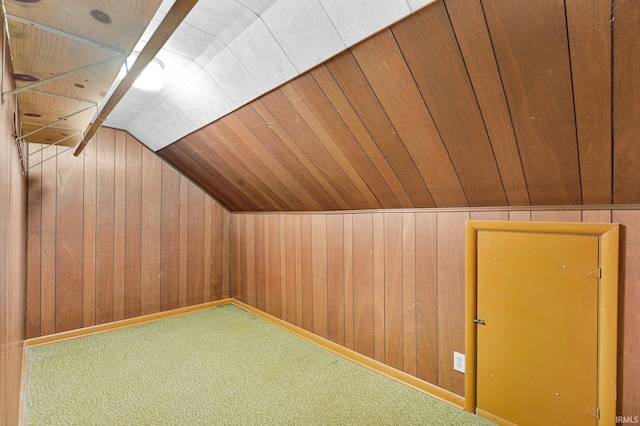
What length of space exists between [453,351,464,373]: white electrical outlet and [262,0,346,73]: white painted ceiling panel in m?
1.86

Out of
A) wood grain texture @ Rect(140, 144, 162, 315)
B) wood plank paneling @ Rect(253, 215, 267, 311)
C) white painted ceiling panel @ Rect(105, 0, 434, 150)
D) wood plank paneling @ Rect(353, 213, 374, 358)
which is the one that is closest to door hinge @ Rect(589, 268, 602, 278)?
wood plank paneling @ Rect(353, 213, 374, 358)

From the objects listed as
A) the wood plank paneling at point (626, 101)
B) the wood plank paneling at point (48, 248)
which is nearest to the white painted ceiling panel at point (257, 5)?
the wood plank paneling at point (626, 101)

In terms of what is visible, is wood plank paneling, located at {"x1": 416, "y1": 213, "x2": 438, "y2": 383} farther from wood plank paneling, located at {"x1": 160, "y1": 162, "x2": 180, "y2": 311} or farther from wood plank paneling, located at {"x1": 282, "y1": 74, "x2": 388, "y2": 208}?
wood plank paneling, located at {"x1": 160, "y1": 162, "x2": 180, "y2": 311}

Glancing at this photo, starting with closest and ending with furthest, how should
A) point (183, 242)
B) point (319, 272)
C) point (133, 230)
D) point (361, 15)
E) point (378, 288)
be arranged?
point (361, 15) < point (378, 288) < point (319, 272) < point (133, 230) < point (183, 242)

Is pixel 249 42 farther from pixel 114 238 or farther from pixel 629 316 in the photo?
pixel 114 238

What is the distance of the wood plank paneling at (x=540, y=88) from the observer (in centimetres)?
105

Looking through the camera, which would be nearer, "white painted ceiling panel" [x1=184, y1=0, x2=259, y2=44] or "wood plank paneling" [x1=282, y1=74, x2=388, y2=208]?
"white painted ceiling panel" [x1=184, y1=0, x2=259, y2=44]

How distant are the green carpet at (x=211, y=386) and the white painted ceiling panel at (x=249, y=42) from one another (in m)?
1.93

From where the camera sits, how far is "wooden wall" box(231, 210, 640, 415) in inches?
56.9

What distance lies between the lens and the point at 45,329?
118 inches

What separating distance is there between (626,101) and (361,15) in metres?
Answer: 1.00

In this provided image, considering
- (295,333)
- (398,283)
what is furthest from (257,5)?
(295,333)

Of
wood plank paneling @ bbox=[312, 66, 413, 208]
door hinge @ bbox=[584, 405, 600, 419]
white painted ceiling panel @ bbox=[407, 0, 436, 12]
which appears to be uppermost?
white painted ceiling panel @ bbox=[407, 0, 436, 12]

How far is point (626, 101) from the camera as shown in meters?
1.12
